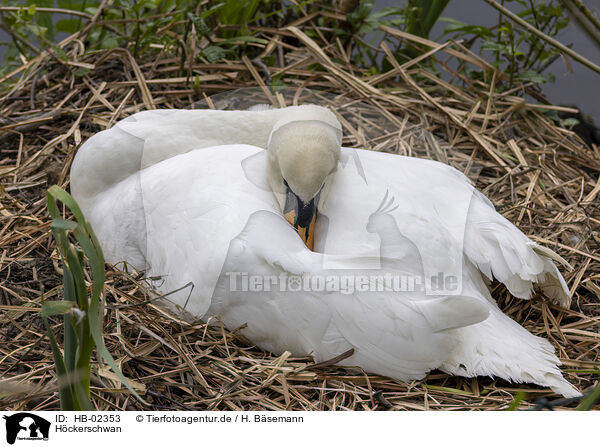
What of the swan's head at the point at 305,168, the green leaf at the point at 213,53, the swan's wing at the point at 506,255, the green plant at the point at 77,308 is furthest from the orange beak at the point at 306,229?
the green leaf at the point at 213,53

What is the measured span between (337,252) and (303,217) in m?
0.21

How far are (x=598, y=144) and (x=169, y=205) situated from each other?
2.84 m

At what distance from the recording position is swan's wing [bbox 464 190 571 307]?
2.49 metres

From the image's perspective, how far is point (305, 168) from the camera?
2.42 meters

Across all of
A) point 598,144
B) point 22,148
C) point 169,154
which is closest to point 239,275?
point 169,154

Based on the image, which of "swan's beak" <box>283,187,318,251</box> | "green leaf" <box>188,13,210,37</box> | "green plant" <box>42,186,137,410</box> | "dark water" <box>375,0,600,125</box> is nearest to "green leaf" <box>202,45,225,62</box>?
"green leaf" <box>188,13,210,37</box>

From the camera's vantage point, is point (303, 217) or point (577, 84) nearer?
point (303, 217)

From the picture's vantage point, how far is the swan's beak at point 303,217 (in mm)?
2455

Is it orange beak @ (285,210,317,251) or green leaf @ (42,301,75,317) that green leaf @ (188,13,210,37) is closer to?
orange beak @ (285,210,317,251)

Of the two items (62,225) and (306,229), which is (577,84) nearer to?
(306,229)

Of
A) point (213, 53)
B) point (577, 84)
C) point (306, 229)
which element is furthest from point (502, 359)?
point (577, 84)
